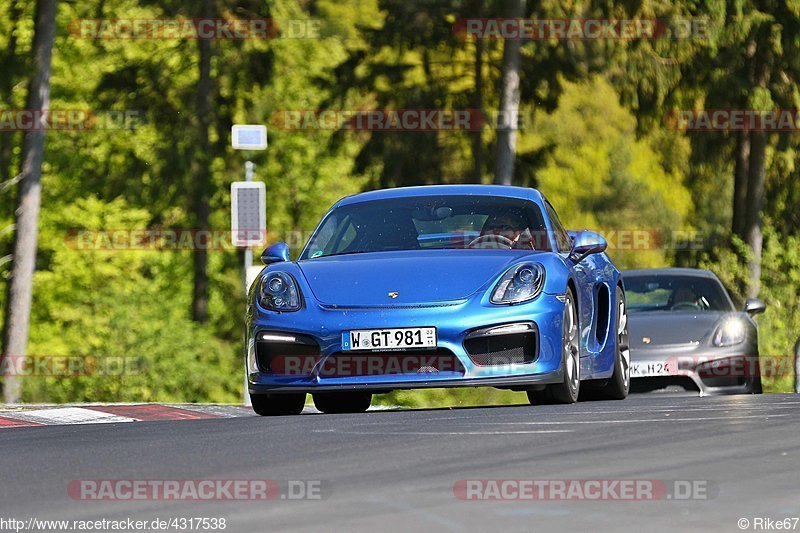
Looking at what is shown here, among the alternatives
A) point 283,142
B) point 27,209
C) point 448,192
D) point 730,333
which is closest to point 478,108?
point 283,142

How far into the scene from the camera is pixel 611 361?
43.7 feet

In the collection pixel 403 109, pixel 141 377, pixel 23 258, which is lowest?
pixel 141 377

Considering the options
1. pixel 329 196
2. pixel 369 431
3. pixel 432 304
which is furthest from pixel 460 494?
pixel 329 196

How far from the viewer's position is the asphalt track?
648 centimetres

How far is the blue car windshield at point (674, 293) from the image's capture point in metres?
18.2

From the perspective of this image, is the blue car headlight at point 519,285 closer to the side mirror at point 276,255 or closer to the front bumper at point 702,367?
the side mirror at point 276,255

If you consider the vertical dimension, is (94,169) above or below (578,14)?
below

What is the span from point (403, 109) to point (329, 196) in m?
13.1

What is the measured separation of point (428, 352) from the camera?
36.7 ft

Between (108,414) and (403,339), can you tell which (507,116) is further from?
(403,339)

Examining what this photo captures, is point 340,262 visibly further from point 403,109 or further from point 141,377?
point 403,109

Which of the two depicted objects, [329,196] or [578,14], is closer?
[578,14]

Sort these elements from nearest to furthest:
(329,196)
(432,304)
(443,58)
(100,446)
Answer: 1. (100,446)
2. (432,304)
3. (443,58)
4. (329,196)

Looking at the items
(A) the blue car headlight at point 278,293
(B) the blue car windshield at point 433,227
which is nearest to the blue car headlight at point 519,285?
(B) the blue car windshield at point 433,227
